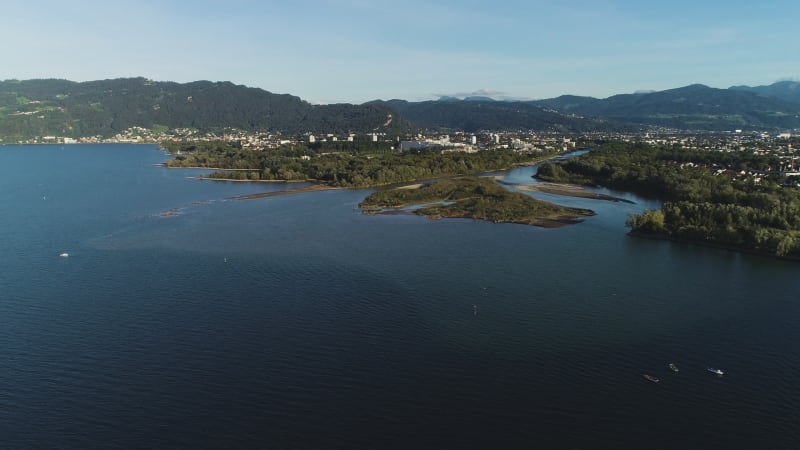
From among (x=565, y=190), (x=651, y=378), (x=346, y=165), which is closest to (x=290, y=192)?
(x=346, y=165)

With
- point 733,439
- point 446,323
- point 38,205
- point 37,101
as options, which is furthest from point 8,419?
point 37,101

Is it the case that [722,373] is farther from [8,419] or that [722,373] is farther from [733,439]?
[8,419]

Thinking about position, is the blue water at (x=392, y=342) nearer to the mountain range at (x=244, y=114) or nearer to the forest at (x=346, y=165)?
the forest at (x=346, y=165)

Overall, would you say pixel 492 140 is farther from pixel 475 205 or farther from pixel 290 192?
pixel 475 205

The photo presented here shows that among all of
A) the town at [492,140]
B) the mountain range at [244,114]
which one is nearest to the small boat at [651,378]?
the town at [492,140]

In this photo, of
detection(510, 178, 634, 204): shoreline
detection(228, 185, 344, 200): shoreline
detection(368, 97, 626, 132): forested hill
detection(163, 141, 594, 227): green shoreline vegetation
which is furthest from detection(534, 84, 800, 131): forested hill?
detection(228, 185, 344, 200): shoreline

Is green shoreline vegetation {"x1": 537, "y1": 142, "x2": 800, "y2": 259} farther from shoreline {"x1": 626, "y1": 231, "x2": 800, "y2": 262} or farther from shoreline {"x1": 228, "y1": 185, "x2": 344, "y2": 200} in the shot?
shoreline {"x1": 228, "y1": 185, "x2": 344, "y2": 200}
